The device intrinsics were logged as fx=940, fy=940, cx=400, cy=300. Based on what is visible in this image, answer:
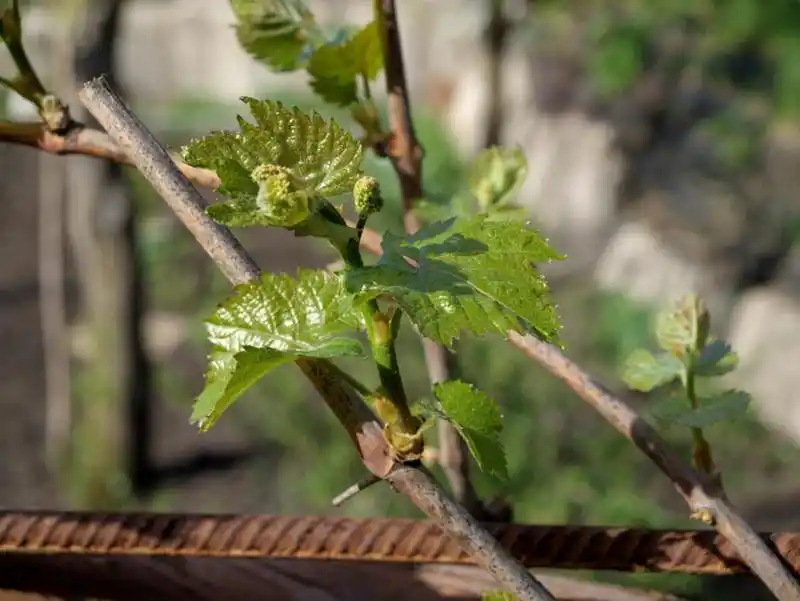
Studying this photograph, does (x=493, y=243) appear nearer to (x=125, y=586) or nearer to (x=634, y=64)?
(x=125, y=586)

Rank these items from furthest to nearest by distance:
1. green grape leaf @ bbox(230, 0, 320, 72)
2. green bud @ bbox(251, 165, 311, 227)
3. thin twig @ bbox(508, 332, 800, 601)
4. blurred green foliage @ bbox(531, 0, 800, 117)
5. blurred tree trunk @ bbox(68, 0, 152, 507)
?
blurred green foliage @ bbox(531, 0, 800, 117) < blurred tree trunk @ bbox(68, 0, 152, 507) < green grape leaf @ bbox(230, 0, 320, 72) < thin twig @ bbox(508, 332, 800, 601) < green bud @ bbox(251, 165, 311, 227)

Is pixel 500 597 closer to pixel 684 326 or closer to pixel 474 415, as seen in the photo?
pixel 474 415

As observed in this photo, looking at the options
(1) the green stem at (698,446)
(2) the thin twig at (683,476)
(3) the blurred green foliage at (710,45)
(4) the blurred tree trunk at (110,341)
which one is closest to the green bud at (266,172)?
(2) the thin twig at (683,476)

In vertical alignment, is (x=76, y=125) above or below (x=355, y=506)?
above

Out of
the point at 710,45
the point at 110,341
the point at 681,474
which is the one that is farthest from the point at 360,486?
the point at 710,45

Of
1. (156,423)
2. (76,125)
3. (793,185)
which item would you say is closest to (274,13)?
(76,125)

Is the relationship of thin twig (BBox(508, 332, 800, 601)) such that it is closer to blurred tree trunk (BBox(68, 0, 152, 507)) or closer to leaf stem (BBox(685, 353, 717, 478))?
leaf stem (BBox(685, 353, 717, 478))

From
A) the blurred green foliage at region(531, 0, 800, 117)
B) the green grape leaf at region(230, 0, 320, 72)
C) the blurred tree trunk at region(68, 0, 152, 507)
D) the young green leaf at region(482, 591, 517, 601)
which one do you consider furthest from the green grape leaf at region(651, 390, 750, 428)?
the blurred green foliage at region(531, 0, 800, 117)
